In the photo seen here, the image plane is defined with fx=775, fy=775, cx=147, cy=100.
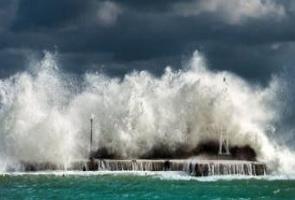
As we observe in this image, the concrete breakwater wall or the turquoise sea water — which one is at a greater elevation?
the concrete breakwater wall

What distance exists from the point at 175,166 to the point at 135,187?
8.75m

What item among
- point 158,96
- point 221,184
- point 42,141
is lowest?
point 221,184

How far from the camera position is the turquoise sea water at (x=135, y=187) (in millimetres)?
31328

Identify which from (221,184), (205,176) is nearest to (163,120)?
(205,176)

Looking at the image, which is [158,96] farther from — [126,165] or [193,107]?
[126,165]

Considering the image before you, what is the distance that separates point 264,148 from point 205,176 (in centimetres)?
855

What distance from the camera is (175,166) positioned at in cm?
4281

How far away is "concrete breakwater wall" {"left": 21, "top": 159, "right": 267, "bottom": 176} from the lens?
1613 inches

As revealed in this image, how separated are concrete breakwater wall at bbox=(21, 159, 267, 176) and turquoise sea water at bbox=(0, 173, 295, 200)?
1.65m

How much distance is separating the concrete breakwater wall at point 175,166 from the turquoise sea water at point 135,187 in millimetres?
1646

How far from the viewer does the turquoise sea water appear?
3133cm

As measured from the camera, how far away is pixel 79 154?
48.1 m

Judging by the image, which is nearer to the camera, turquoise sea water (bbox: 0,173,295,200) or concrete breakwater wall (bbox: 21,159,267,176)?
turquoise sea water (bbox: 0,173,295,200)

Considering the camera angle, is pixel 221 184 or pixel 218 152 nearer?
pixel 221 184
